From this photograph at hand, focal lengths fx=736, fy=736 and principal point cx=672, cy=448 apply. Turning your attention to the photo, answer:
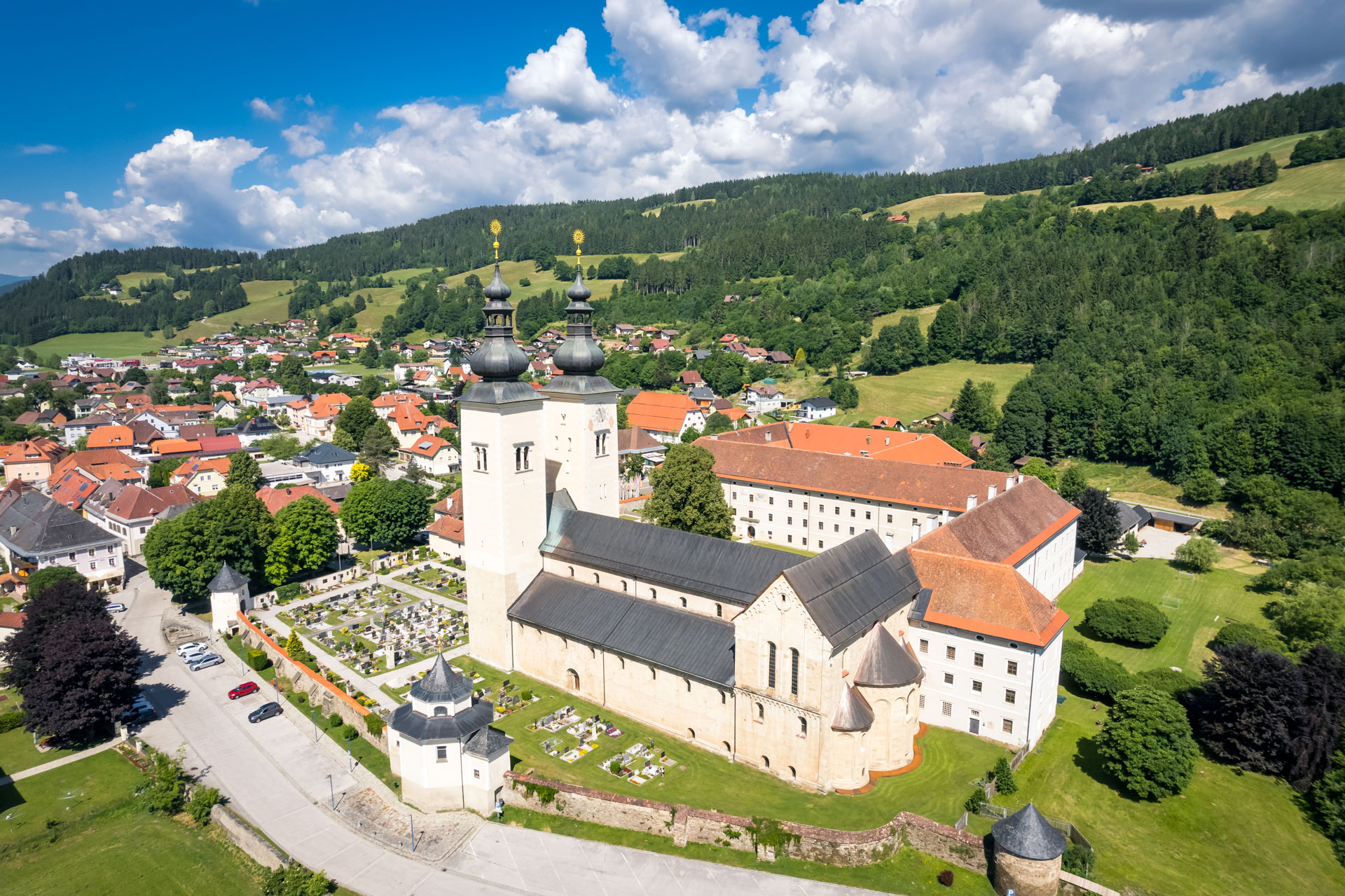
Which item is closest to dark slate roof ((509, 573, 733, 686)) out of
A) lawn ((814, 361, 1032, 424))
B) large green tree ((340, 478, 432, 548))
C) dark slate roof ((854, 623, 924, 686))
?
dark slate roof ((854, 623, 924, 686))

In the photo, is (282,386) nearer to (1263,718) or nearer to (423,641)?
(423,641)

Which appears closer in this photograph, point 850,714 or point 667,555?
point 850,714

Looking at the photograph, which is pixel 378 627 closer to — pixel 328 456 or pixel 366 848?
pixel 366 848

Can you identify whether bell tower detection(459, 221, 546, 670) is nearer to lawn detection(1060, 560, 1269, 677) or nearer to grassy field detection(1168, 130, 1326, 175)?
lawn detection(1060, 560, 1269, 677)

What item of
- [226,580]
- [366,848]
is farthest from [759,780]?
[226,580]

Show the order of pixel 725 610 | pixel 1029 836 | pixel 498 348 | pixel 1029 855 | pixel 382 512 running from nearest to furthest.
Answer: pixel 1029 855, pixel 1029 836, pixel 725 610, pixel 498 348, pixel 382 512

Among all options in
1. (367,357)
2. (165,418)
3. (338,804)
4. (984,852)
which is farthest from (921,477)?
(367,357)

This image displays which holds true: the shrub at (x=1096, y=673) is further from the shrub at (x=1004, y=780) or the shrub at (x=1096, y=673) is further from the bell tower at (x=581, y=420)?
the bell tower at (x=581, y=420)
